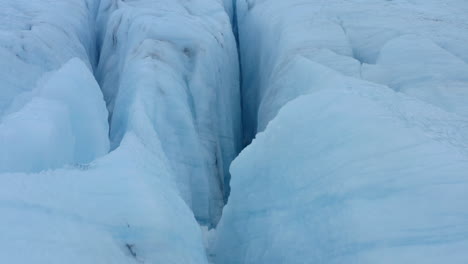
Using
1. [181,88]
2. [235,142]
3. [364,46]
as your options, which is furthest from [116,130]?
[364,46]

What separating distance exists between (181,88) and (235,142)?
111cm

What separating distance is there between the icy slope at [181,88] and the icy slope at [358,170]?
30.1 inches

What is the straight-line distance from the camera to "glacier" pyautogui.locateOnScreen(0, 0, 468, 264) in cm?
173

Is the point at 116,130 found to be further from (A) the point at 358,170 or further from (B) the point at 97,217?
(A) the point at 358,170

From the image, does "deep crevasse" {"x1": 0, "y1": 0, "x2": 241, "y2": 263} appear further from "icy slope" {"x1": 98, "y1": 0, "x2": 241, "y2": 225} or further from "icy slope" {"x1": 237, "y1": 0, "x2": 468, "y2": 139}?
"icy slope" {"x1": 237, "y1": 0, "x2": 468, "y2": 139}

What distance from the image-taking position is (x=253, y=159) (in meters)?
2.59

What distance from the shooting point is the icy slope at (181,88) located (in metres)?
3.65

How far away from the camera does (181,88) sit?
4199 mm

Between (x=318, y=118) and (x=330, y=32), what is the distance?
2.48 m

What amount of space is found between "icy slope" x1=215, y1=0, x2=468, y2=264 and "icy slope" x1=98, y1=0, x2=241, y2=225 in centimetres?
77

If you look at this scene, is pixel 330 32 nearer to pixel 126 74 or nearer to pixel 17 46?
pixel 126 74

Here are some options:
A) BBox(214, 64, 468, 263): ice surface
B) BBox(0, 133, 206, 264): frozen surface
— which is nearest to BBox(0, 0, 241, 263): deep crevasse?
BBox(0, 133, 206, 264): frozen surface

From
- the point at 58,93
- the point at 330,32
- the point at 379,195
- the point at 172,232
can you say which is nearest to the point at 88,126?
the point at 58,93

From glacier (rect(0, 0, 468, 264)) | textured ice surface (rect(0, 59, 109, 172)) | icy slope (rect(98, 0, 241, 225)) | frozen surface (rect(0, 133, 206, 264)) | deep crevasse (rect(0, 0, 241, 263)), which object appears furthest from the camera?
icy slope (rect(98, 0, 241, 225))
